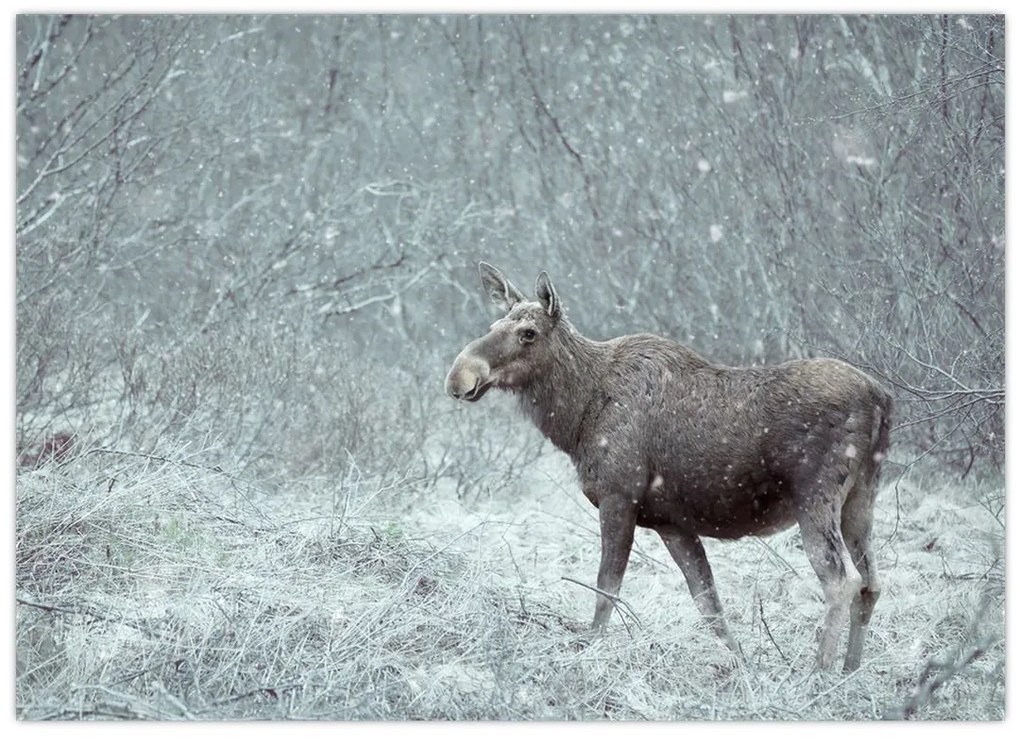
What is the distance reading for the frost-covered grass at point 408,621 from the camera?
198 inches

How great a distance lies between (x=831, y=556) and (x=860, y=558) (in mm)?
271

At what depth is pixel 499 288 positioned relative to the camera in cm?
553

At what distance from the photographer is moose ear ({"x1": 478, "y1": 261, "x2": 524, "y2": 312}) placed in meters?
5.47

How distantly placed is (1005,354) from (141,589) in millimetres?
4014

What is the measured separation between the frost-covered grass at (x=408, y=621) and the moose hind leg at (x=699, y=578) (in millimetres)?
105

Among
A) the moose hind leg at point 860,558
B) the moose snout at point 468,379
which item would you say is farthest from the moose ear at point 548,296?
the moose hind leg at point 860,558

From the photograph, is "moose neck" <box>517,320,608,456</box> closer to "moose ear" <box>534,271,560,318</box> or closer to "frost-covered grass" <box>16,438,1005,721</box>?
"moose ear" <box>534,271,560,318</box>

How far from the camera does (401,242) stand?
395 inches

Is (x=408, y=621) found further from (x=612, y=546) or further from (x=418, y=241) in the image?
(x=418, y=241)

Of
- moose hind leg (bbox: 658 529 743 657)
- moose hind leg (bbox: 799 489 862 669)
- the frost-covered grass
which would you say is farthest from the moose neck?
moose hind leg (bbox: 799 489 862 669)

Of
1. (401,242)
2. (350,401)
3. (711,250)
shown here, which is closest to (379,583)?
(350,401)

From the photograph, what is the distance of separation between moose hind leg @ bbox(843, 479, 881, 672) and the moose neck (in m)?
1.11

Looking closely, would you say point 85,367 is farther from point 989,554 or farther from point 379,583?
point 989,554

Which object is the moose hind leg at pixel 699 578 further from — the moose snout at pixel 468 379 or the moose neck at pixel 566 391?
the moose snout at pixel 468 379
